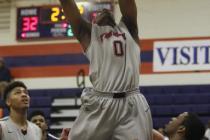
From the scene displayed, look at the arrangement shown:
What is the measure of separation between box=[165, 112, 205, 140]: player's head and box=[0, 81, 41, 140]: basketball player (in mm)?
1224

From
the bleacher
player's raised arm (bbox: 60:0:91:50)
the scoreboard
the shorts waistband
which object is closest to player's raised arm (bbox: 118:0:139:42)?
player's raised arm (bbox: 60:0:91:50)

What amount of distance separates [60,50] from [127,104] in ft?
28.2

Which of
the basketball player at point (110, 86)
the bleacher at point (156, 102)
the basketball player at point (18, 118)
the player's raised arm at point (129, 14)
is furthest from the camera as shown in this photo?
the bleacher at point (156, 102)

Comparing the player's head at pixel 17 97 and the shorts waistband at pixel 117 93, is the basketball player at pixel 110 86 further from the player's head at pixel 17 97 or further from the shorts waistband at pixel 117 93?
the player's head at pixel 17 97

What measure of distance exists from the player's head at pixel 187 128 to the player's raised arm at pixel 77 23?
0.99 meters

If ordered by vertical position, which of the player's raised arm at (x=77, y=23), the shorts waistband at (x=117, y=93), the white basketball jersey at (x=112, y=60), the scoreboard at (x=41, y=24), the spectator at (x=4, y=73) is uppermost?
the player's raised arm at (x=77, y=23)

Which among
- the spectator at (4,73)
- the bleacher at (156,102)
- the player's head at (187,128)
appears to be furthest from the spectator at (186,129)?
the spectator at (4,73)

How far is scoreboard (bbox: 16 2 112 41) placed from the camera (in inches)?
449

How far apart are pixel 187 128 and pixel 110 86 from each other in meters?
0.88

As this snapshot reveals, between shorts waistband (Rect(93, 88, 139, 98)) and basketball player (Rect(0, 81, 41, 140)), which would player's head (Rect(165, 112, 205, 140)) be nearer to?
shorts waistband (Rect(93, 88, 139, 98))

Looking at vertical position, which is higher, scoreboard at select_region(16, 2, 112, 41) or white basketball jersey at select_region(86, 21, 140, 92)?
white basketball jersey at select_region(86, 21, 140, 92)

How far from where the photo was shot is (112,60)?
322 cm

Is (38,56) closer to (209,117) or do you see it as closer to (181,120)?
(209,117)

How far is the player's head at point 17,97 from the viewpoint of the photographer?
4500mm
